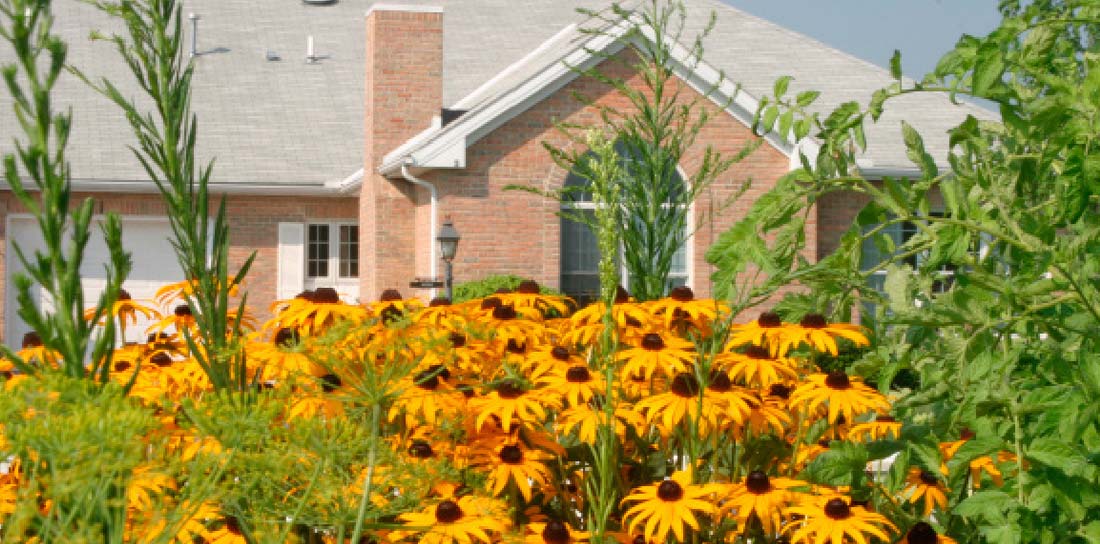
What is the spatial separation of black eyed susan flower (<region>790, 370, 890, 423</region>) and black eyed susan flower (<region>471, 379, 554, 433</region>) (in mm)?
749

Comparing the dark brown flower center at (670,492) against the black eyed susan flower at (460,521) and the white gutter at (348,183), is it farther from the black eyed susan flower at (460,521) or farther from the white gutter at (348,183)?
the white gutter at (348,183)

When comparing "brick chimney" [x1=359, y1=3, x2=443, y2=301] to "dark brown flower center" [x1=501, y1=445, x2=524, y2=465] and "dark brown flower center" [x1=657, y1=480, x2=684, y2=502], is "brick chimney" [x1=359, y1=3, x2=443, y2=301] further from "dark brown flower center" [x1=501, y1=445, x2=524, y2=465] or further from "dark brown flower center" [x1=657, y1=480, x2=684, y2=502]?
"dark brown flower center" [x1=657, y1=480, x2=684, y2=502]

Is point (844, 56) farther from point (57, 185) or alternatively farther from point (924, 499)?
point (57, 185)

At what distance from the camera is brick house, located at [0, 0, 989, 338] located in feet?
63.3

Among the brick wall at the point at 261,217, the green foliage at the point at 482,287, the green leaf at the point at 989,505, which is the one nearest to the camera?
the green leaf at the point at 989,505

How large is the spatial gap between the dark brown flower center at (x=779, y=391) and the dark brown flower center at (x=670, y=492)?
2.61 ft

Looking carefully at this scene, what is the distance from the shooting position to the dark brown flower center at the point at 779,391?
4.26 meters

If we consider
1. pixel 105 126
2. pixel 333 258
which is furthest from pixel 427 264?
pixel 105 126

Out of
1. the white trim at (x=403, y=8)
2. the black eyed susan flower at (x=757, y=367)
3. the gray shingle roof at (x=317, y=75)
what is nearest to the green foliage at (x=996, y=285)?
the black eyed susan flower at (x=757, y=367)

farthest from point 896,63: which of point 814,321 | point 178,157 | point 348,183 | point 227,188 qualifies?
point 227,188

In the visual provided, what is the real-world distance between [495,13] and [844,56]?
24.8 feet

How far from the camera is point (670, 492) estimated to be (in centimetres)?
353

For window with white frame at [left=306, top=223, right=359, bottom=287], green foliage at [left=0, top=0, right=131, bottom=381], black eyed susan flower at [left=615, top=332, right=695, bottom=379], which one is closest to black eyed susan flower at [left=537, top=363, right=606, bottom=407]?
black eyed susan flower at [left=615, top=332, right=695, bottom=379]

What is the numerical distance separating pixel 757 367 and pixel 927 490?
0.67 meters
